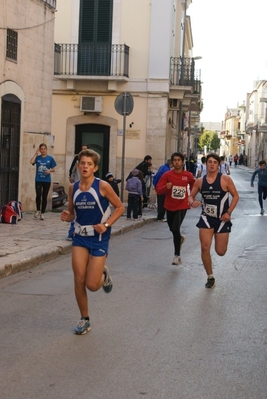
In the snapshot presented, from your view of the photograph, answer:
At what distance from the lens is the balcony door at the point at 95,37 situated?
27.8m

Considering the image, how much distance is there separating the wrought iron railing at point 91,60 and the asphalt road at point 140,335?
16.7 metres

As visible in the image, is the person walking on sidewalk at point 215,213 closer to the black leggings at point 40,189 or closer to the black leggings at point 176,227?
the black leggings at point 176,227

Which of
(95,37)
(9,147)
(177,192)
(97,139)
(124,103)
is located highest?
(95,37)

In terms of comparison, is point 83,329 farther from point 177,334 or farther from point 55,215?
point 55,215

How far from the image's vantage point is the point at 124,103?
19.2 metres

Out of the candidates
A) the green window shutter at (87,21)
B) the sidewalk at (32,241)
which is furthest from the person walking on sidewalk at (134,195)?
the green window shutter at (87,21)

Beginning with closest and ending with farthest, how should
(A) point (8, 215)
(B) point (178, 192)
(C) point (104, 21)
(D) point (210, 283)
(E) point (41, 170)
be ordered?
1. (D) point (210, 283)
2. (B) point (178, 192)
3. (A) point (8, 215)
4. (E) point (41, 170)
5. (C) point (104, 21)

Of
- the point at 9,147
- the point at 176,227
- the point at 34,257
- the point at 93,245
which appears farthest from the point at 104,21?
the point at 93,245

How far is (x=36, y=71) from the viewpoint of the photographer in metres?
19.0

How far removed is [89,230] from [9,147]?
35.4ft

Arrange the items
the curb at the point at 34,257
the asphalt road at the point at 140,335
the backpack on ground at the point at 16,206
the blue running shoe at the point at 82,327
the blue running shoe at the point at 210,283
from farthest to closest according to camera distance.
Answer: the backpack on ground at the point at 16,206
the curb at the point at 34,257
the blue running shoe at the point at 210,283
the blue running shoe at the point at 82,327
the asphalt road at the point at 140,335

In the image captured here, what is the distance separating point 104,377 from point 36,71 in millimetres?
14516

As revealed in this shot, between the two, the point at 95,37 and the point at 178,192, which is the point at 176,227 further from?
the point at 95,37

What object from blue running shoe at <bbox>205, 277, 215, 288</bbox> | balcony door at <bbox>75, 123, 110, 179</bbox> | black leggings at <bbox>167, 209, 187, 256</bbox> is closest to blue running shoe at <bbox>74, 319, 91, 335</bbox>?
blue running shoe at <bbox>205, 277, 215, 288</bbox>
